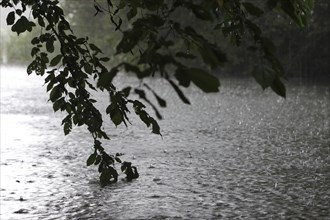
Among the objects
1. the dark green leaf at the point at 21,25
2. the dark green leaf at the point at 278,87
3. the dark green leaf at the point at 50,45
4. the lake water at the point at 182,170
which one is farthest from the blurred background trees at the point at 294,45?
the dark green leaf at the point at 278,87

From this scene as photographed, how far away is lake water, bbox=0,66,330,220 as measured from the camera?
3.79 metres

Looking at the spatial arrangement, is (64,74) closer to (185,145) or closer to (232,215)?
(232,215)

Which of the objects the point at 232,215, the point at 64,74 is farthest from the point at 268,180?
the point at 64,74

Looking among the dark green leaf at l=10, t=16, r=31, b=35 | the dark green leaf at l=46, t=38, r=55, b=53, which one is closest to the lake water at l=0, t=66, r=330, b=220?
the dark green leaf at l=46, t=38, r=55, b=53

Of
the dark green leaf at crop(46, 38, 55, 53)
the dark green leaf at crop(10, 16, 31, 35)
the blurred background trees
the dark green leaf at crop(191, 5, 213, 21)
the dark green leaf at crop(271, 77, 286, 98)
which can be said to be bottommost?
the dark green leaf at crop(271, 77, 286, 98)

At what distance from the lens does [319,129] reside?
8.13 metres

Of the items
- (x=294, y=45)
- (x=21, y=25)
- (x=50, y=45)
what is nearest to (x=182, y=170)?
(x=50, y=45)

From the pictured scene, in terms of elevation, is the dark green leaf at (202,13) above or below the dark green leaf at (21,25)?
below

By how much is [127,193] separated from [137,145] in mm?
2437

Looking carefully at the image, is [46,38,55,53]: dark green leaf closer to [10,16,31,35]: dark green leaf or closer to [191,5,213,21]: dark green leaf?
[10,16,31,35]: dark green leaf

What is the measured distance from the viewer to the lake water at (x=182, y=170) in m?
3.79

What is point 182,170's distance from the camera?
201 inches

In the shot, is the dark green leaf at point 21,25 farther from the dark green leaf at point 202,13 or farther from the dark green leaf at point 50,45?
the dark green leaf at point 202,13

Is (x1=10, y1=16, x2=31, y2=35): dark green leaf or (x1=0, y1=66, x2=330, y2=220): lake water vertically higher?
(x1=10, y1=16, x2=31, y2=35): dark green leaf
